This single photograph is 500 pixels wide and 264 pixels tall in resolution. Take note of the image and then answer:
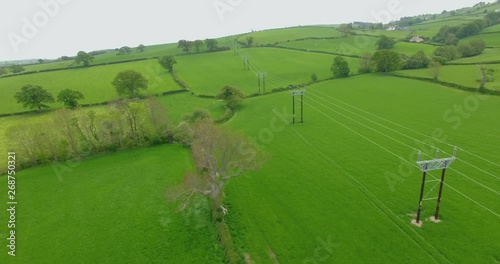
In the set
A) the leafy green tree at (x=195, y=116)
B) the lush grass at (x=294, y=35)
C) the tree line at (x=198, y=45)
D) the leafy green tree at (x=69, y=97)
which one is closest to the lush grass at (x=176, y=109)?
the leafy green tree at (x=195, y=116)

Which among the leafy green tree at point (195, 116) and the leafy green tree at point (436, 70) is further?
the leafy green tree at point (436, 70)

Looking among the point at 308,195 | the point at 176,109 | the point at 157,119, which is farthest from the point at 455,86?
the point at 157,119

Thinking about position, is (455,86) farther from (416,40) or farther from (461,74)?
(416,40)

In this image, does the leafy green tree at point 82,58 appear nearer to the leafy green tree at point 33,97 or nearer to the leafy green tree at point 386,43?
the leafy green tree at point 33,97

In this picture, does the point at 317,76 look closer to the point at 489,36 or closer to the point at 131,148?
the point at 131,148

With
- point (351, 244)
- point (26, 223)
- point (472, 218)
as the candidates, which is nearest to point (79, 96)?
point (26, 223)
